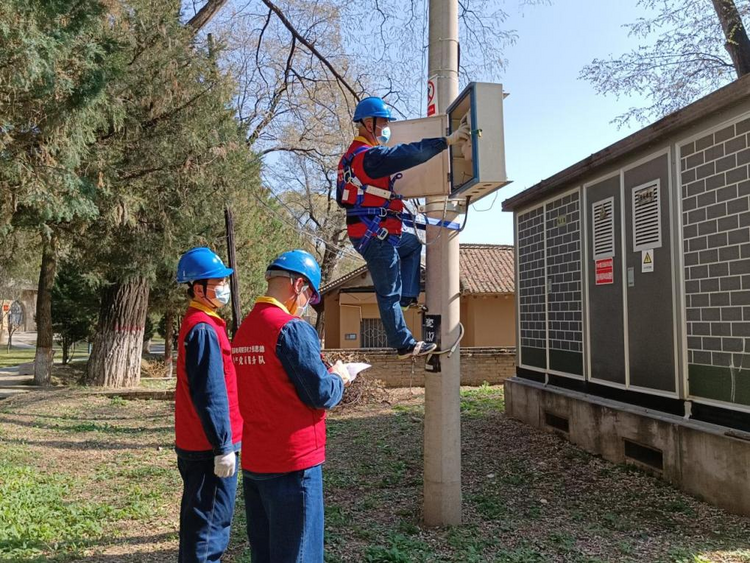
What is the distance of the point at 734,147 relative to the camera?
19.5ft

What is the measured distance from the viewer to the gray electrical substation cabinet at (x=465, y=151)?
419 centimetres

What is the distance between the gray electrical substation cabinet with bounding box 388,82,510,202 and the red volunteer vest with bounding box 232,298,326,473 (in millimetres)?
1834

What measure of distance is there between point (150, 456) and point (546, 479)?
18.5ft

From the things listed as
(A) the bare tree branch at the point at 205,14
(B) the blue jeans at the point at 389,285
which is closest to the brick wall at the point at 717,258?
(B) the blue jeans at the point at 389,285

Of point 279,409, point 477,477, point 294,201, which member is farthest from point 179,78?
point 294,201

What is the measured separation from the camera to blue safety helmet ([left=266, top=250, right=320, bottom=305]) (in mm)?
3352

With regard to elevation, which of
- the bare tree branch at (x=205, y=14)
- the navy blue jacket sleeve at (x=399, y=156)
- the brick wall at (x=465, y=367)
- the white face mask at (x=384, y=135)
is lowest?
the brick wall at (x=465, y=367)

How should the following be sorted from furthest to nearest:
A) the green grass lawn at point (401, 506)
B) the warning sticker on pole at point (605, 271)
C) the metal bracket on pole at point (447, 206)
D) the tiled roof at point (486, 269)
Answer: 1. the tiled roof at point (486, 269)
2. the warning sticker on pole at point (605, 271)
3. the metal bracket on pole at point (447, 206)
4. the green grass lawn at point (401, 506)

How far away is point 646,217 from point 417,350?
4.12 meters

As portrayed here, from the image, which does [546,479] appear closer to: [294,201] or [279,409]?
[279,409]

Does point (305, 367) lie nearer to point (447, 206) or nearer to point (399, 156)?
point (399, 156)

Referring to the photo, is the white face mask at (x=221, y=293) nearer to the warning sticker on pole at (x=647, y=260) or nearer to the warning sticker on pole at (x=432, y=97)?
the warning sticker on pole at (x=432, y=97)

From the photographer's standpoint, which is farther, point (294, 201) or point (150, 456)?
point (294, 201)

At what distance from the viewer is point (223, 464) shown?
3.81m
